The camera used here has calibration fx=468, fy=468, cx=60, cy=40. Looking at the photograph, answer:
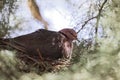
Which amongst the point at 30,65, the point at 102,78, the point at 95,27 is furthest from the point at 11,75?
the point at 95,27

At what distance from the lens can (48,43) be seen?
257 cm

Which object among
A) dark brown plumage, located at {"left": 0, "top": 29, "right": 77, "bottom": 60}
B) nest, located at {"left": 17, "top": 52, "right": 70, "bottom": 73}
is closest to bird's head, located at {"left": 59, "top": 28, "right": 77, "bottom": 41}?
dark brown plumage, located at {"left": 0, "top": 29, "right": 77, "bottom": 60}

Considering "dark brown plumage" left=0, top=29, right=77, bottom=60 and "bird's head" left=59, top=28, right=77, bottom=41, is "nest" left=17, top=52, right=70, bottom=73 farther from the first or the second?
"bird's head" left=59, top=28, right=77, bottom=41

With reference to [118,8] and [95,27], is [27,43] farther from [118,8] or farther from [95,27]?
[118,8]

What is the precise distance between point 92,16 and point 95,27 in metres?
0.10

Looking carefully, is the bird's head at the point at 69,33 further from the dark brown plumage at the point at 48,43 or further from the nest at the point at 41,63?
the nest at the point at 41,63

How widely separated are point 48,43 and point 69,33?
13 cm

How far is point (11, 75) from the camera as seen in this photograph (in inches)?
73.4

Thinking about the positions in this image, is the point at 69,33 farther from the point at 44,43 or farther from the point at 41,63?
the point at 41,63

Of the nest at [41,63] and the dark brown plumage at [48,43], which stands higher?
the dark brown plumage at [48,43]

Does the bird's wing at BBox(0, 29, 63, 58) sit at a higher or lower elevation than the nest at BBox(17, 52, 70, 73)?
higher

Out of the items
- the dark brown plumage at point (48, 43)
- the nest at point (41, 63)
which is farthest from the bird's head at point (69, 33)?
the nest at point (41, 63)

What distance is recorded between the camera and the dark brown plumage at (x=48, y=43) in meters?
2.51

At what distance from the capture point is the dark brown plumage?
251cm
